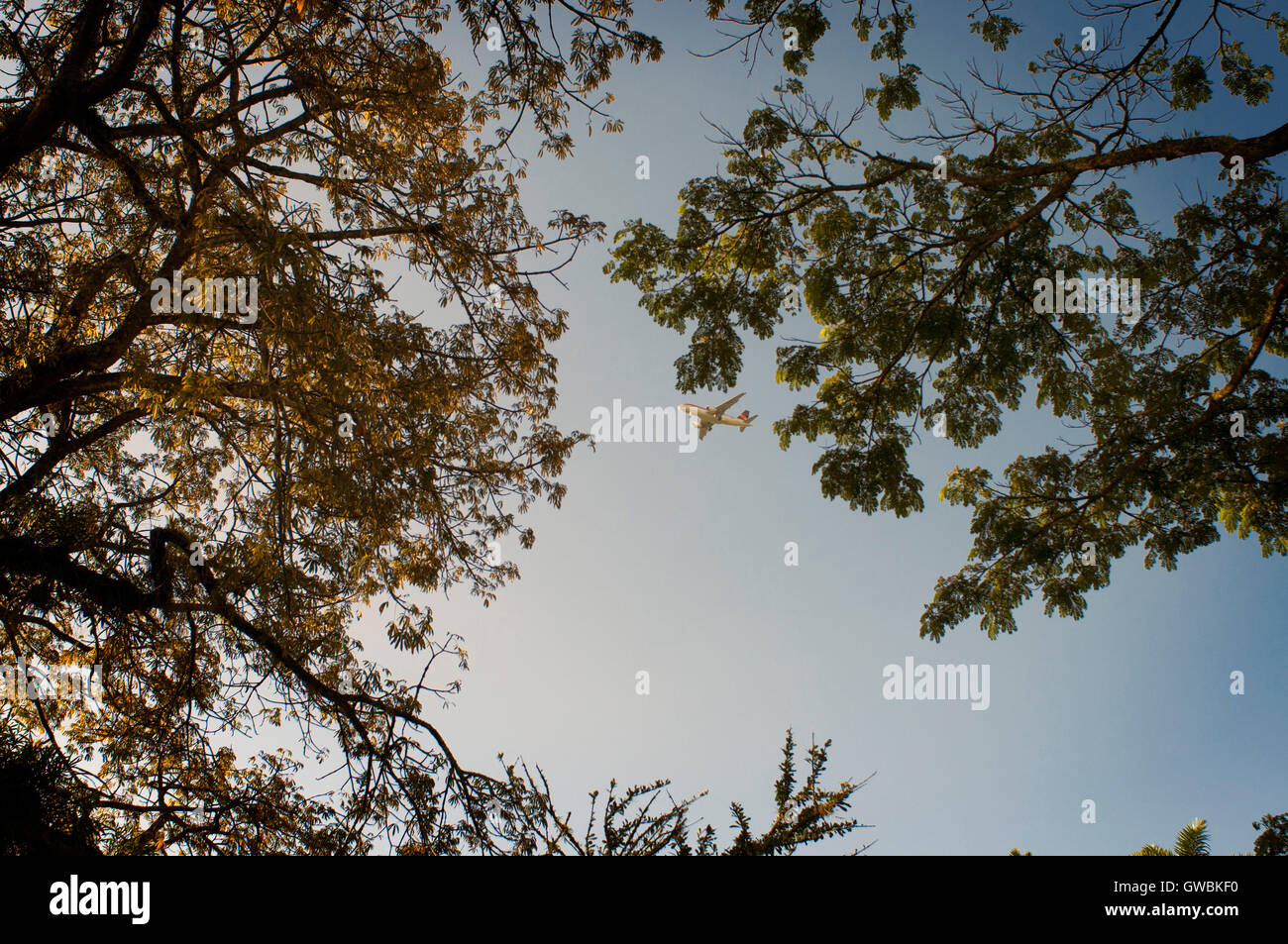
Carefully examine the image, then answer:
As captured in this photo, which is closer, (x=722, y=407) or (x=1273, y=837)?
(x=1273, y=837)

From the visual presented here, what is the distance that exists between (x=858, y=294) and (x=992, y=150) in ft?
6.77

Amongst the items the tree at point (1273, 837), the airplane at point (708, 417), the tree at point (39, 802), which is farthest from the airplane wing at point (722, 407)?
the tree at point (39, 802)

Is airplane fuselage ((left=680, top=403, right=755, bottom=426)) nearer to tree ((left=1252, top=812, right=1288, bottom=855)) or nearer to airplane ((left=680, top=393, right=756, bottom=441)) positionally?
airplane ((left=680, top=393, right=756, bottom=441))

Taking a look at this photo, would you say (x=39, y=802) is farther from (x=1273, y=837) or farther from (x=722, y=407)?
(x=722, y=407)

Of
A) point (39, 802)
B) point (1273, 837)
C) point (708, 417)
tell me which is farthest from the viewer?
point (708, 417)

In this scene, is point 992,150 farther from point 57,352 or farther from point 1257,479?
point 57,352

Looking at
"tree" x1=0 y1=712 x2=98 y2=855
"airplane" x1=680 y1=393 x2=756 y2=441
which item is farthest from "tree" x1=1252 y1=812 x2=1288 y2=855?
"airplane" x1=680 y1=393 x2=756 y2=441

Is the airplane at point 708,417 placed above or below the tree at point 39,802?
above

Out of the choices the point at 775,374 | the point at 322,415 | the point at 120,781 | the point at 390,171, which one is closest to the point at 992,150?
the point at 775,374

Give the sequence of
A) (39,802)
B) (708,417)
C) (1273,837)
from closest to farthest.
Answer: (39,802), (1273,837), (708,417)

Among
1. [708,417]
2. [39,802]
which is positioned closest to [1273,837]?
[39,802]

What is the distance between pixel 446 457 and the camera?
7.57 m

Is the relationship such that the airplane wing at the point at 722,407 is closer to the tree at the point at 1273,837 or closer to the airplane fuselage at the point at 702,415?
the airplane fuselage at the point at 702,415
